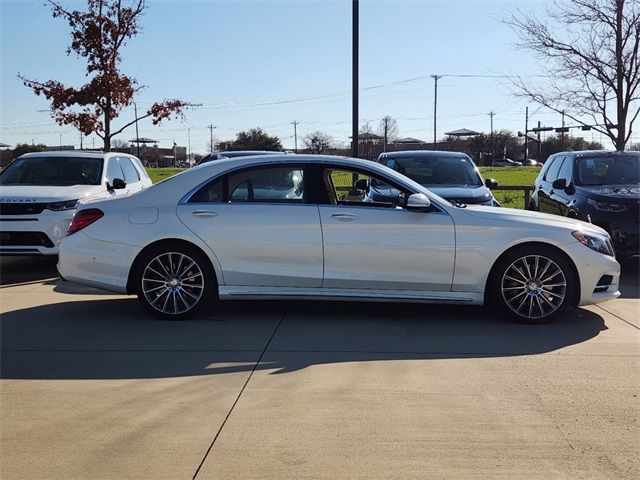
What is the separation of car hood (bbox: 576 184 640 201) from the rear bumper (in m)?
6.28

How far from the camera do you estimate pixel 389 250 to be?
612cm

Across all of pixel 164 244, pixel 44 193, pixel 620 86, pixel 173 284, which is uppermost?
pixel 620 86

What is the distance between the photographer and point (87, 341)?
5660 mm

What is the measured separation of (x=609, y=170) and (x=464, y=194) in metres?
2.42

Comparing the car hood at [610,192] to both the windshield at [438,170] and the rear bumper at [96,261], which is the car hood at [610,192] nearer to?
the windshield at [438,170]

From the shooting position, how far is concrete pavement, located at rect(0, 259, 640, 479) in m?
3.47

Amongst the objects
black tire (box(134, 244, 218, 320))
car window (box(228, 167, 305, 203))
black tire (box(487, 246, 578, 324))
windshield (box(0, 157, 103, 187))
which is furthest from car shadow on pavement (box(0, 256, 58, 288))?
black tire (box(487, 246, 578, 324))

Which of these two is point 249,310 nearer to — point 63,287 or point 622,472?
point 63,287

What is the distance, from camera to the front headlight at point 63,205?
868 cm

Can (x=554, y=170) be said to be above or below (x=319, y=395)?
above

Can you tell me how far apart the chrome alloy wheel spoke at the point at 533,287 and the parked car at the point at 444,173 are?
343cm

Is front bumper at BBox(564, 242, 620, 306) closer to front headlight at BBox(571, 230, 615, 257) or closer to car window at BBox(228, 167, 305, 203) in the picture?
front headlight at BBox(571, 230, 615, 257)

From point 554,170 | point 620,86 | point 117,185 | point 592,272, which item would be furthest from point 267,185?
point 620,86

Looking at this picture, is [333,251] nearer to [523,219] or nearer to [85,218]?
[523,219]
